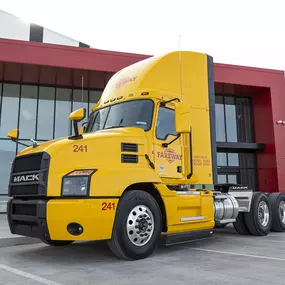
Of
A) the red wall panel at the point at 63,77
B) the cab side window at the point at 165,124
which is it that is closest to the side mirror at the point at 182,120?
the cab side window at the point at 165,124

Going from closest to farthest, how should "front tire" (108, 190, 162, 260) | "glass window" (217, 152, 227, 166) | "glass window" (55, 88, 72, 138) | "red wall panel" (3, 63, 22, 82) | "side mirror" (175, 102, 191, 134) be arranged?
1. "front tire" (108, 190, 162, 260)
2. "side mirror" (175, 102, 191, 134)
3. "red wall panel" (3, 63, 22, 82)
4. "glass window" (55, 88, 72, 138)
5. "glass window" (217, 152, 227, 166)

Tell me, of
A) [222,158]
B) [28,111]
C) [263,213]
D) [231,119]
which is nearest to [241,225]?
[263,213]

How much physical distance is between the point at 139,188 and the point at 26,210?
77.1 inches

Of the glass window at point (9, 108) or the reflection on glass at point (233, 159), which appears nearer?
the glass window at point (9, 108)

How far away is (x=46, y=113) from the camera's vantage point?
19078mm

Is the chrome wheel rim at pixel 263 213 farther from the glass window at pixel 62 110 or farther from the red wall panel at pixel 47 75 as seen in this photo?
the glass window at pixel 62 110

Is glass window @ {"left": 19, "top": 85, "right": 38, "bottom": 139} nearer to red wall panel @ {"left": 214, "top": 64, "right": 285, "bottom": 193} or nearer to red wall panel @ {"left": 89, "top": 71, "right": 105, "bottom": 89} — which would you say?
red wall panel @ {"left": 89, "top": 71, "right": 105, "bottom": 89}

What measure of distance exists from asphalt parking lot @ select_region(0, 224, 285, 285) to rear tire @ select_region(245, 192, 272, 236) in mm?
1431

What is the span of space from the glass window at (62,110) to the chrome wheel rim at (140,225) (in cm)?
1430

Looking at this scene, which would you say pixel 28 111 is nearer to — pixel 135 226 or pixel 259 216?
pixel 259 216

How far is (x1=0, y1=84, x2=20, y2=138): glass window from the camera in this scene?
1828 cm

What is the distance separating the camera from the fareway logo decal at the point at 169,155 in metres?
6.25

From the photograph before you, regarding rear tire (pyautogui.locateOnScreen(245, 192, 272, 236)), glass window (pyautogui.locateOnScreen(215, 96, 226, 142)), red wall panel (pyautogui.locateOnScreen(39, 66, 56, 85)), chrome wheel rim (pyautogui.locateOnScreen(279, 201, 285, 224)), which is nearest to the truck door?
rear tire (pyautogui.locateOnScreen(245, 192, 272, 236))

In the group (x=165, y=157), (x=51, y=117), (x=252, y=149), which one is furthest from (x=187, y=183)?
(x=252, y=149)
